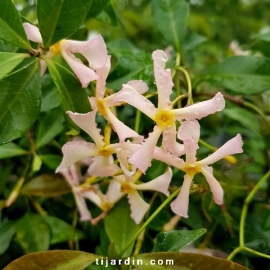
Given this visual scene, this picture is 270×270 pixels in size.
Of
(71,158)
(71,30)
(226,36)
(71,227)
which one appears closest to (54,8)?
(71,30)

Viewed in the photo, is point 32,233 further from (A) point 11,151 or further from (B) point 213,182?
(B) point 213,182

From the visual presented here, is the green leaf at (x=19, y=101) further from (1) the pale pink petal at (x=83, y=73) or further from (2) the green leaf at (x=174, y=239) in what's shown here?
(2) the green leaf at (x=174, y=239)

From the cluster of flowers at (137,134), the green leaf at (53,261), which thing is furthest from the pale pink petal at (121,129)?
the green leaf at (53,261)

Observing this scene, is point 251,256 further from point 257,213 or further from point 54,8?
point 54,8

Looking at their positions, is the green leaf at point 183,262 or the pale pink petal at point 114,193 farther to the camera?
the pale pink petal at point 114,193

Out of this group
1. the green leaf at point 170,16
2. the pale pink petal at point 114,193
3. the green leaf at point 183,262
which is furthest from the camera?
the green leaf at point 170,16

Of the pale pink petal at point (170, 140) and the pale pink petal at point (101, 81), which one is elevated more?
the pale pink petal at point (101, 81)

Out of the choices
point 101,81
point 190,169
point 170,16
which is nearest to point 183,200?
point 190,169
